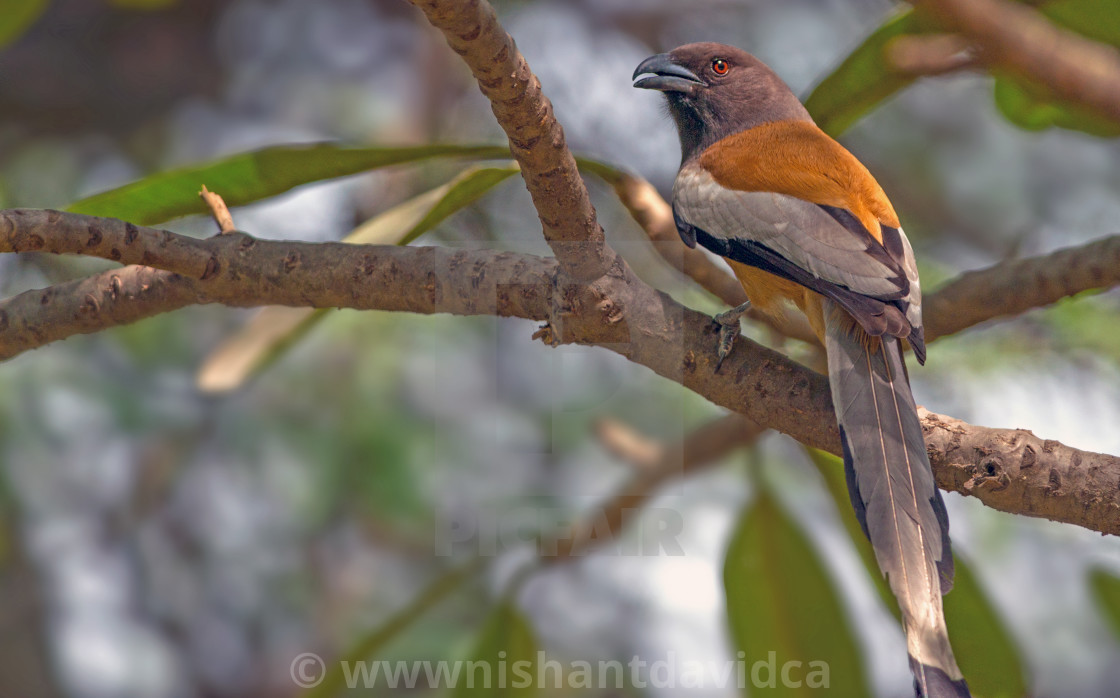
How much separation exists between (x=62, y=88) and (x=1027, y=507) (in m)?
4.33

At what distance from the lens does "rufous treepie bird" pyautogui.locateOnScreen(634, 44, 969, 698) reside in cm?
133

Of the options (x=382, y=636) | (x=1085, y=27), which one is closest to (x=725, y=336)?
(x=1085, y=27)

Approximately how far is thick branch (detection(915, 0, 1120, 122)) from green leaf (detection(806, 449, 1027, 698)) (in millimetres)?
826

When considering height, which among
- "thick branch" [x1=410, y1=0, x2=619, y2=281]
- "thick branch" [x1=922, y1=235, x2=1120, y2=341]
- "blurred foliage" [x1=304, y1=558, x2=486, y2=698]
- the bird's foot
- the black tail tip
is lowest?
the black tail tip

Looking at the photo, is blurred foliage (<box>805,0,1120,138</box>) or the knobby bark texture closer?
the knobby bark texture

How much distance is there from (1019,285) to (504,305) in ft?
3.59

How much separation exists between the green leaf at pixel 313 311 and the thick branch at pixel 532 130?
0.52 m

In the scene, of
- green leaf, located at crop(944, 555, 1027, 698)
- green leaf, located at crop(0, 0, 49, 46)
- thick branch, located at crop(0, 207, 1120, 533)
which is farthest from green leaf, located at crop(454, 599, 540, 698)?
green leaf, located at crop(0, 0, 49, 46)

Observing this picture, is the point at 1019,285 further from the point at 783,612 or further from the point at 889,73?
the point at 783,612

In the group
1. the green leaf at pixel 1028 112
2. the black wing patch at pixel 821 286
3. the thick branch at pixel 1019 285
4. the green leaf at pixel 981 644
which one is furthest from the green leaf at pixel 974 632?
the green leaf at pixel 1028 112

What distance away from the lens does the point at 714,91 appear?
7.65 feet

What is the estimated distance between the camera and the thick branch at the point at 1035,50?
1568 mm

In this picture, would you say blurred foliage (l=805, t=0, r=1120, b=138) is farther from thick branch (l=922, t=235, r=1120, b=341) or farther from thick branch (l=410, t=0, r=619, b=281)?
thick branch (l=410, t=0, r=619, b=281)

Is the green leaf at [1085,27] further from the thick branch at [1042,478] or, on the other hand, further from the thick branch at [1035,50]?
the thick branch at [1042,478]
